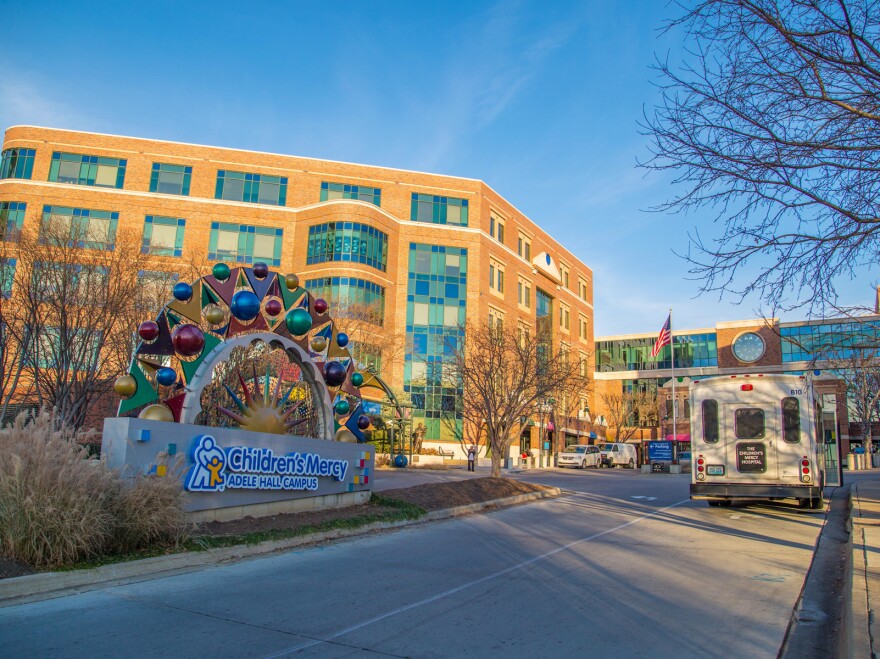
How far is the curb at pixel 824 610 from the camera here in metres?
5.47

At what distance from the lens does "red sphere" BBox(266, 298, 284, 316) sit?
13.4 meters

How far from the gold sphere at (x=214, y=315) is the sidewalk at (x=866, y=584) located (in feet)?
34.1

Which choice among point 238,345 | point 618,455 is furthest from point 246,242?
point 238,345

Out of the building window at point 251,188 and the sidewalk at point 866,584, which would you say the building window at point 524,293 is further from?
the sidewalk at point 866,584

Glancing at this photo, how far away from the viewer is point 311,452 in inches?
494

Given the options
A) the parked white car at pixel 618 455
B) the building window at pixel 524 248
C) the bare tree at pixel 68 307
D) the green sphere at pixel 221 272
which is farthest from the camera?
the building window at pixel 524 248

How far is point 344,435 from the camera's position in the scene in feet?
46.6

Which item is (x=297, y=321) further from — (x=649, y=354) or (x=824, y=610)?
(x=649, y=354)

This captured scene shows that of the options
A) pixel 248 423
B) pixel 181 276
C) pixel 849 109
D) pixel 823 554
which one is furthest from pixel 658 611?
pixel 181 276

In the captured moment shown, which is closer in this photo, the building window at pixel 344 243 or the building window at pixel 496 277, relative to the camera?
the building window at pixel 344 243

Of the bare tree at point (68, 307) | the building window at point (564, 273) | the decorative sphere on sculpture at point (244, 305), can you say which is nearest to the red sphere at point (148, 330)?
the decorative sphere on sculpture at point (244, 305)

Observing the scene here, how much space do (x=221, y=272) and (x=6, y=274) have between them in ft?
35.2

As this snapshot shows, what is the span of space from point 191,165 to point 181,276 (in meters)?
26.5

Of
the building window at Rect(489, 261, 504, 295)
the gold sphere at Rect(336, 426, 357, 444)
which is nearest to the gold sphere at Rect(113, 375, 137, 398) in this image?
the gold sphere at Rect(336, 426, 357, 444)
